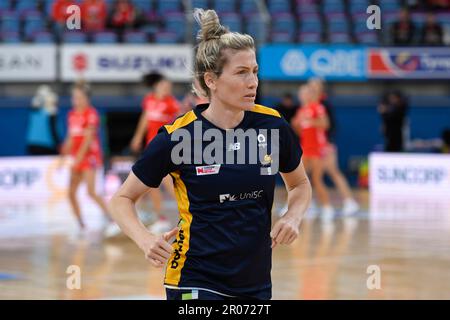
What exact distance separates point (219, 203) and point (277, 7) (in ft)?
67.0

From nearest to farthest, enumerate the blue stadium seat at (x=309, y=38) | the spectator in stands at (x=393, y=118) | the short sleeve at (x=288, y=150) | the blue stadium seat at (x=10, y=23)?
the short sleeve at (x=288, y=150) → the spectator in stands at (x=393, y=118) → the blue stadium seat at (x=10, y=23) → the blue stadium seat at (x=309, y=38)

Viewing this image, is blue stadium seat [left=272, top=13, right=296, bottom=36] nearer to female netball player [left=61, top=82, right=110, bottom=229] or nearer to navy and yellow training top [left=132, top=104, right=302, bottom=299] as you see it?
female netball player [left=61, top=82, right=110, bottom=229]

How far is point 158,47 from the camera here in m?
23.0

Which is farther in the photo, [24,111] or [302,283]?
[24,111]

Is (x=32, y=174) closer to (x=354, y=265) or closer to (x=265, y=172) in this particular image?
(x=354, y=265)

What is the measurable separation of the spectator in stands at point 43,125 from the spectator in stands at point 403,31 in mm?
8259

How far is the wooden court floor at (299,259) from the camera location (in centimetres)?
920

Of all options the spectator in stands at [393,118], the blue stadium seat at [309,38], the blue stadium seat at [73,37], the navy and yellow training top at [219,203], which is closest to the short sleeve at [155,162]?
the navy and yellow training top at [219,203]

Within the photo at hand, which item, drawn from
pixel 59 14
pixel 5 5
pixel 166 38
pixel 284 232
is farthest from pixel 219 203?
pixel 5 5

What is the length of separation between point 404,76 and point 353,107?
1450 millimetres

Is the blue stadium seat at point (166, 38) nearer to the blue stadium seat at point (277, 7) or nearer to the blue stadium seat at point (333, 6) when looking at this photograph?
the blue stadium seat at point (277, 7)

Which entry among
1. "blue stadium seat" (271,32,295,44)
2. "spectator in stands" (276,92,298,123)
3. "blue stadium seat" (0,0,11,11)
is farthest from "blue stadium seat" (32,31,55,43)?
"spectator in stands" (276,92,298,123)

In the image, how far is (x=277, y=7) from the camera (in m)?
24.5
